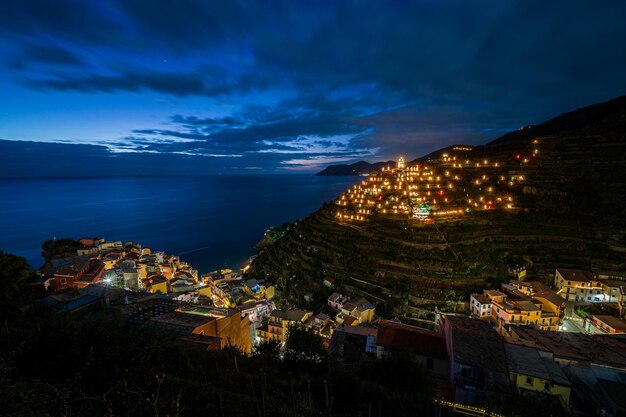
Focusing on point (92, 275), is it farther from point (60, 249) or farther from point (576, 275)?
point (576, 275)

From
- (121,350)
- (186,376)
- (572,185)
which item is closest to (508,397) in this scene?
(186,376)

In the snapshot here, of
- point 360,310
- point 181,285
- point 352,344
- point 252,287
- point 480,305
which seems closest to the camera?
point 352,344

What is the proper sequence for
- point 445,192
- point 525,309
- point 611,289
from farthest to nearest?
point 445,192 → point 611,289 → point 525,309

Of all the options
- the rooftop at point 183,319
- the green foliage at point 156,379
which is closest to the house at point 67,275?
the green foliage at point 156,379

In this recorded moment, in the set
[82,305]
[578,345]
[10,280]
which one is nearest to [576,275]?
[578,345]

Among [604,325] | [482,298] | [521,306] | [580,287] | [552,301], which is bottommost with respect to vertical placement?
[604,325]

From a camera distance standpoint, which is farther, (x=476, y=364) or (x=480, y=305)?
(x=480, y=305)

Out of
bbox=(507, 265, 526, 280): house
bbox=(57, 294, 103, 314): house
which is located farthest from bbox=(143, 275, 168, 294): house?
bbox=(507, 265, 526, 280): house
